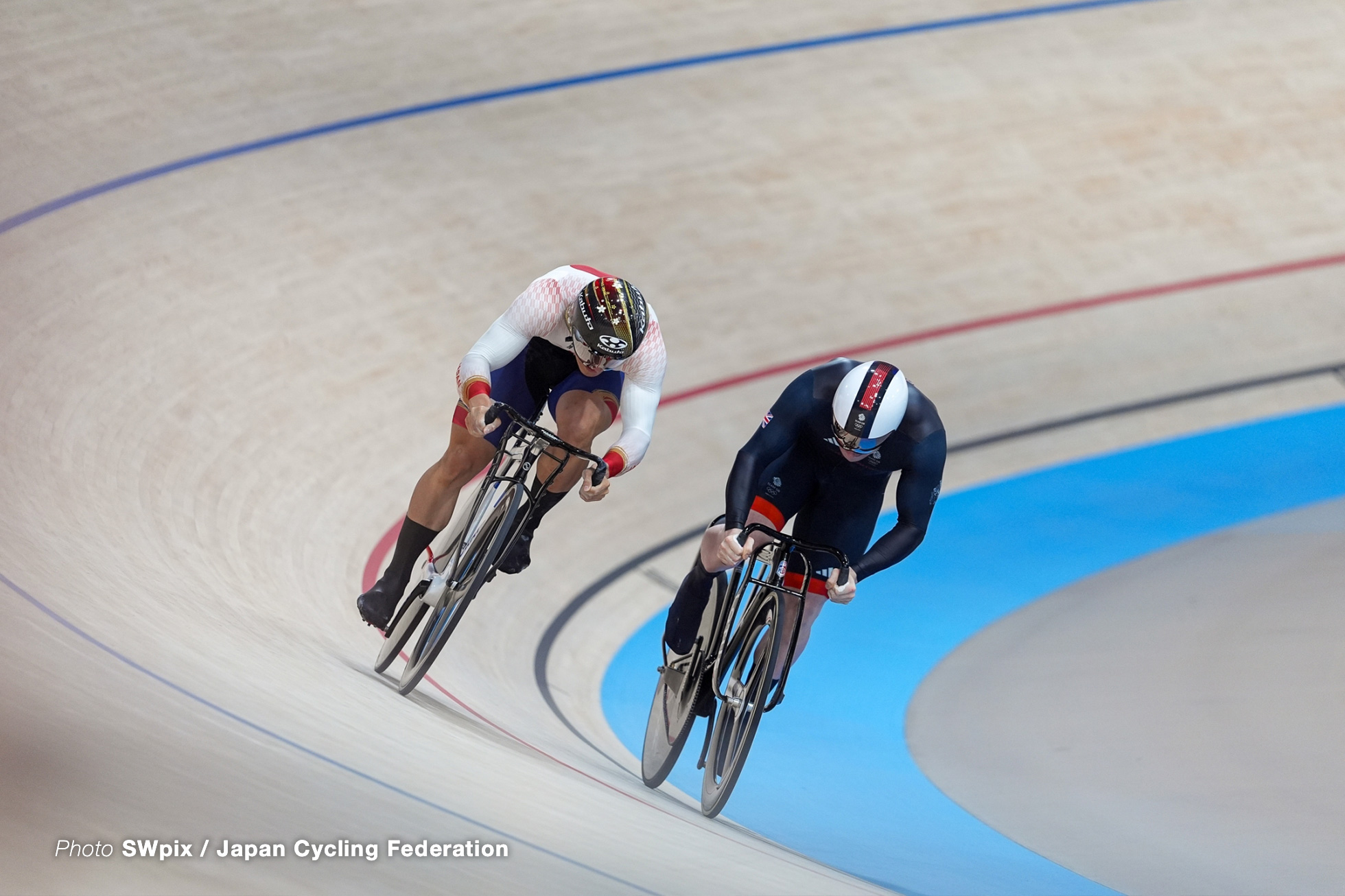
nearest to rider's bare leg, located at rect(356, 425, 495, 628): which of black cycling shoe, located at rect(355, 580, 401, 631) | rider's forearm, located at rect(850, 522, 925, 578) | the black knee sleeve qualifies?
black cycling shoe, located at rect(355, 580, 401, 631)

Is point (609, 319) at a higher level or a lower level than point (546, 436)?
higher

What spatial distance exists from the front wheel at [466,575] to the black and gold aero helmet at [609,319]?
41 centimetres

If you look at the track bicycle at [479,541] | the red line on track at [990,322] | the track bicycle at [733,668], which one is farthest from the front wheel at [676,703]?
the red line on track at [990,322]

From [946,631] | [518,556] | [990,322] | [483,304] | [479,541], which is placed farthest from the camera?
[990,322]

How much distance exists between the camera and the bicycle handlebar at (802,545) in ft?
9.41

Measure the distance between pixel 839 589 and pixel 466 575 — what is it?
900mm

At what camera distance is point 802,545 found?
2957 mm

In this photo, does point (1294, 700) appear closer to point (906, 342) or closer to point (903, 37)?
point (906, 342)

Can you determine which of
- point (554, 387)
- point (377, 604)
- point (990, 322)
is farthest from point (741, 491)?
point (990, 322)

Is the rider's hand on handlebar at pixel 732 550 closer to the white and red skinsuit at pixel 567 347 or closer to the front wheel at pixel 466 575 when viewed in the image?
the white and red skinsuit at pixel 567 347

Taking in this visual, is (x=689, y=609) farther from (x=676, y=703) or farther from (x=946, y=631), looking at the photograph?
(x=946, y=631)

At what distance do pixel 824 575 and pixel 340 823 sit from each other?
140 centimetres

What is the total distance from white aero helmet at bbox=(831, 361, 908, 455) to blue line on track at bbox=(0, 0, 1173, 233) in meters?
2.93

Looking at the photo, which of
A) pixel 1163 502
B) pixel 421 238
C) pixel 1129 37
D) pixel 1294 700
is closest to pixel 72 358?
pixel 421 238
